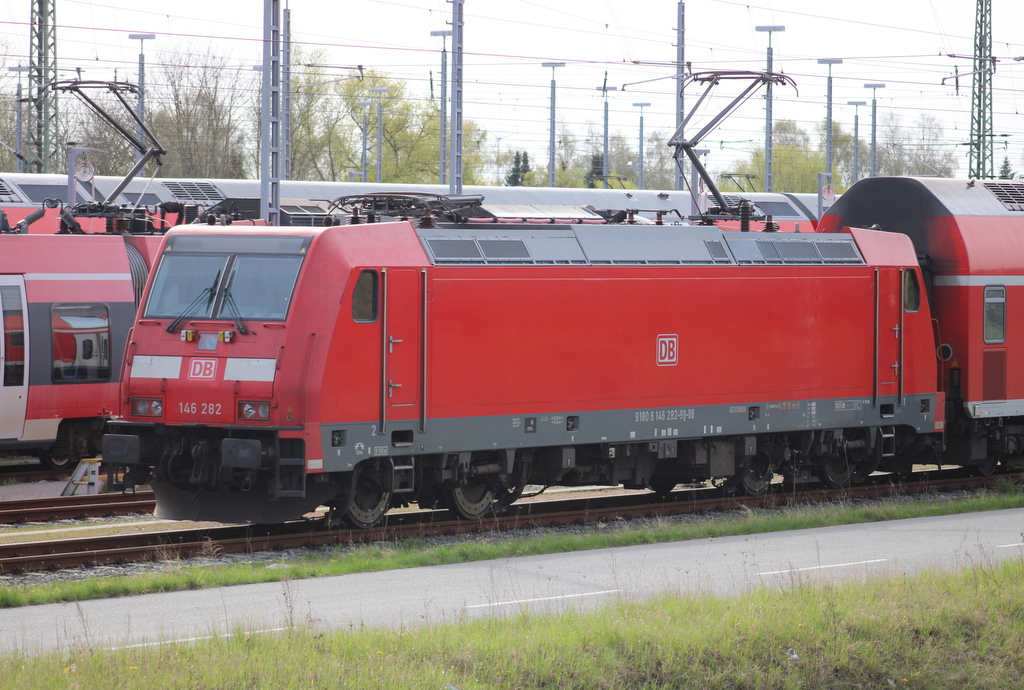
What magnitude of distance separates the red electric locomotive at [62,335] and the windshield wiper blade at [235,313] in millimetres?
6569

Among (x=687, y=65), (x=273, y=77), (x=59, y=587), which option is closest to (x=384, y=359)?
(x=59, y=587)

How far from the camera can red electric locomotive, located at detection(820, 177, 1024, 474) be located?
754 inches

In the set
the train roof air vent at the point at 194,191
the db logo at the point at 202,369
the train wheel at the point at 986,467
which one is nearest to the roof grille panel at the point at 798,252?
the train wheel at the point at 986,467

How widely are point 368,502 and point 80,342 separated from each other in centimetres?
738

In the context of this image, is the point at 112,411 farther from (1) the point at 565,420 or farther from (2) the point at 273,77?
(1) the point at 565,420

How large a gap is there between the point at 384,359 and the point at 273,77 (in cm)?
780

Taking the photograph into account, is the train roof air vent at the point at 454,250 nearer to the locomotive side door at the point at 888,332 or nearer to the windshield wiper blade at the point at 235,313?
the windshield wiper blade at the point at 235,313

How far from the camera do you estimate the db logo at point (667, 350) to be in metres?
16.2

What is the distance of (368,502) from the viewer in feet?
47.1

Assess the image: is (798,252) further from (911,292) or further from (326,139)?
(326,139)

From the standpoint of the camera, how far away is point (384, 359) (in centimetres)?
1361

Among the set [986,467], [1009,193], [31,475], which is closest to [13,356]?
[31,475]

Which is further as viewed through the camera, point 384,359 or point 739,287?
point 739,287

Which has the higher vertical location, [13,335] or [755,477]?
[13,335]
